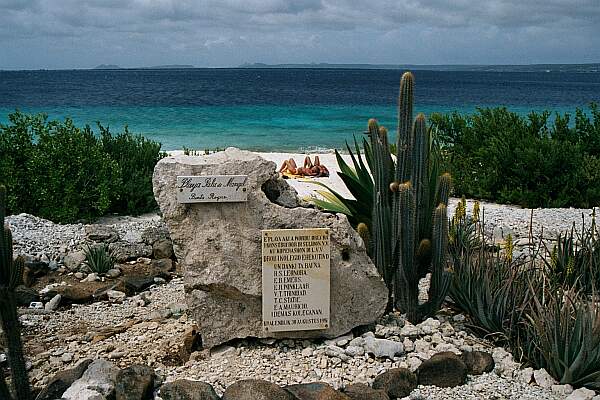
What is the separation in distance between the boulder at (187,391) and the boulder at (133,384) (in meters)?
0.10

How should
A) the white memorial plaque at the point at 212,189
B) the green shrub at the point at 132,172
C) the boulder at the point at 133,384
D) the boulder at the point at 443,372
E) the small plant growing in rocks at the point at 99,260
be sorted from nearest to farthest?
1. the boulder at the point at 133,384
2. the boulder at the point at 443,372
3. the white memorial plaque at the point at 212,189
4. the small plant growing in rocks at the point at 99,260
5. the green shrub at the point at 132,172

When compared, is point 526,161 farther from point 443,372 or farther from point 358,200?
point 443,372

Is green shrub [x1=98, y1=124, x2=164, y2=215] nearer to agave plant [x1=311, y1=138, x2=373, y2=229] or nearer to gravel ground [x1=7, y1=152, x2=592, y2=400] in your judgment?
gravel ground [x1=7, y1=152, x2=592, y2=400]

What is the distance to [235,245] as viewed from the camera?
4.81m

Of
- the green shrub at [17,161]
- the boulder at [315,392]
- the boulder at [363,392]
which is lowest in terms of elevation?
the boulder at [363,392]

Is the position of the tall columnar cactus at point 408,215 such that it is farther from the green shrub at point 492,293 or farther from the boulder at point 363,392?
the boulder at point 363,392

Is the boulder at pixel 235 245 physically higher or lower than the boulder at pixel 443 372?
higher

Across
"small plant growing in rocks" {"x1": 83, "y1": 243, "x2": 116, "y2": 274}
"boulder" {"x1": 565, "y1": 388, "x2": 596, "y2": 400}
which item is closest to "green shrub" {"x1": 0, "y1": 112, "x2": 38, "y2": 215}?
"small plant growing in rocks" {"x1": 83, "y1": 243, "x2": 116, "y2": 274}

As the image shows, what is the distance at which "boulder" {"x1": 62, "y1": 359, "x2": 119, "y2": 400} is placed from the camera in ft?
12.8

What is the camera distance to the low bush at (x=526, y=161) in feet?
34.9

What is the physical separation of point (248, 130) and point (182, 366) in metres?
26.8

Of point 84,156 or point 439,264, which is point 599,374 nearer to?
point 439,264

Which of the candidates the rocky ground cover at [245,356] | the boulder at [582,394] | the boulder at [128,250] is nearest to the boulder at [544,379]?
the rocky ground cover at [245,356]

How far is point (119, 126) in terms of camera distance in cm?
3300
